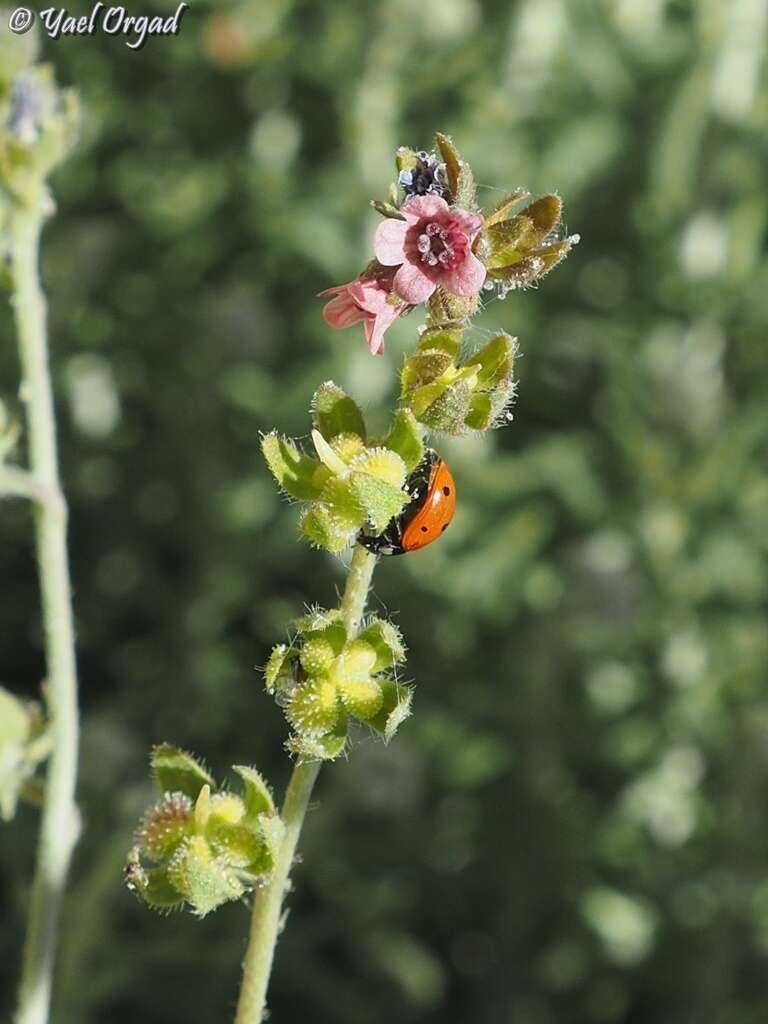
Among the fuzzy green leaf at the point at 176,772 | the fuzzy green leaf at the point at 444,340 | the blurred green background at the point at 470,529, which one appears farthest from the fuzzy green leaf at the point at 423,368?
the blurred green background at the point at 470,529

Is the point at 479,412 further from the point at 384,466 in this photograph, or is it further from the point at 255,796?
the point at 255,796

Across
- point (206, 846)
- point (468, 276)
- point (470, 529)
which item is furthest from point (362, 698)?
point (470, 529)

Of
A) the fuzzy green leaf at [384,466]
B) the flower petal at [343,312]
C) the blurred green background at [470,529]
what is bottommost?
the fuzzy green leaf at [384,466]

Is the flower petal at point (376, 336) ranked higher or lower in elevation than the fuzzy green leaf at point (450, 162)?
lower

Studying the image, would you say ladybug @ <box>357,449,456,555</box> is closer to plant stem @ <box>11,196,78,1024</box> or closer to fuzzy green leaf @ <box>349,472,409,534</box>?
fuzzy green leaf @ <box>349,472,409,534</box>

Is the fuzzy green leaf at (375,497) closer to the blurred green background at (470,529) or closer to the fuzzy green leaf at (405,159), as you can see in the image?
the fuzzy green leaf at (405,159)

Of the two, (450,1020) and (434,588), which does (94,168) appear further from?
(450,1020)
